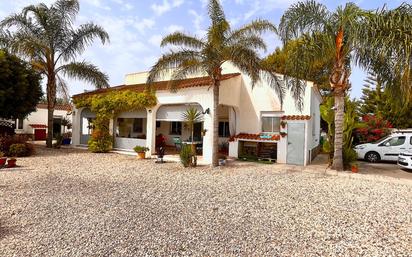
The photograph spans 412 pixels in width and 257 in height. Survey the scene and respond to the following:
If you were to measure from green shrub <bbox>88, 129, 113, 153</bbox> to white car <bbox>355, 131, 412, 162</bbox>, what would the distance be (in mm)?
17691

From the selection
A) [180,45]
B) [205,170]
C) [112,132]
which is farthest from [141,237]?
[112,132]

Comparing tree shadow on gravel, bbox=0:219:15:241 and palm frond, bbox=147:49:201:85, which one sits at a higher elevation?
palm frond, bbox=147:49:201:85

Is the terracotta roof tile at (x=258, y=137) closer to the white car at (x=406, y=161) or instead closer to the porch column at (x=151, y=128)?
the porch column at (x=151, y=128)

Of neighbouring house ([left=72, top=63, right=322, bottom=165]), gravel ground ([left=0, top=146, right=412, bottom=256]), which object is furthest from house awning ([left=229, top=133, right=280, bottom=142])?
gravel ground ([left=0, top=146, right=412, bottom=256])

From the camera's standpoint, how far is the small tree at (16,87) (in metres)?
15.5

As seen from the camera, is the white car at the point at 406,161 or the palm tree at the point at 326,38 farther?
the white car at the point at 406,161

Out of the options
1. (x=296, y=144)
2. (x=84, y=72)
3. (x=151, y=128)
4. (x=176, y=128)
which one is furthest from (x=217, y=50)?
(x=176, y=128)

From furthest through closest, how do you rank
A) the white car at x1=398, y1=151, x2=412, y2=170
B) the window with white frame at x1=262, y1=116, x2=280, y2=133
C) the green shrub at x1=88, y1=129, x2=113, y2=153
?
the green shrub at x1=88, y1=129, x2=113, y2=153 → the window with white frame at x1=262, y1=116, x2=280, y2=133 → the white car at x1=398, y1=151, x2=412, y2=170

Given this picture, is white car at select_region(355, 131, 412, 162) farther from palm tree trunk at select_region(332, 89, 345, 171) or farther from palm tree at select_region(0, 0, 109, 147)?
palm tree at select_region(0, 0, 109, 147)

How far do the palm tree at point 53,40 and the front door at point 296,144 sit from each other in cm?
1437

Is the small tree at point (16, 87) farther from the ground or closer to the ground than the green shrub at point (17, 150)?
farther from the ground

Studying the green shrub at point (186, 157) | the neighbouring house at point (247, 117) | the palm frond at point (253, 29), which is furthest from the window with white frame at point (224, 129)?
the palm frond at point (253, 29)

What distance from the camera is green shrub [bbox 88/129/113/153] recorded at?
58.9ft

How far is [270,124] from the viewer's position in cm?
1584
